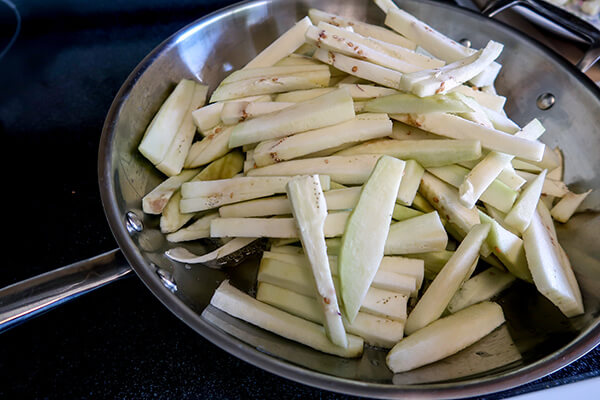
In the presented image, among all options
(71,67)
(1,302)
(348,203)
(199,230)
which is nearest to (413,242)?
(348,203)

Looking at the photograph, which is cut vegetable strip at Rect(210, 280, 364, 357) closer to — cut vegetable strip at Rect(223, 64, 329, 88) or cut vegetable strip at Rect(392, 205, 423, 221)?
cut vegetable strip at Rect(392, 205, 423, 221)

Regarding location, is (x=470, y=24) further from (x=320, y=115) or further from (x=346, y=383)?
(x=346, y=383)

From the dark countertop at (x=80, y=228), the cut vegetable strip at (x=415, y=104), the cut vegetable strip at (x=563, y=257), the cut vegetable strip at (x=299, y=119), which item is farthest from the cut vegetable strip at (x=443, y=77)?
the dark countertop at (x=80, y=228)

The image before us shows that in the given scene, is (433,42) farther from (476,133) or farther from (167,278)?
(167,278)

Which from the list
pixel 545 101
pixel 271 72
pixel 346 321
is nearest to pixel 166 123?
pixel 271 72

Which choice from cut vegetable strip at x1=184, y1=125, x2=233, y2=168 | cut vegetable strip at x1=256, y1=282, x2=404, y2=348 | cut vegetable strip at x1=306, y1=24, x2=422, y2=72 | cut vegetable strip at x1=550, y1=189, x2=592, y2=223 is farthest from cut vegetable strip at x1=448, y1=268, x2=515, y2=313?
cut vegetable strip at x1=184, y1=125, x2=233, y2=168

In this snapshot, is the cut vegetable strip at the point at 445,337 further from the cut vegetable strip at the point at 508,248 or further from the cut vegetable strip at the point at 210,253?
the cut vegetable strip at the point at 210,253
